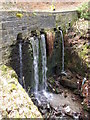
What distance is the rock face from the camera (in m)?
2.92

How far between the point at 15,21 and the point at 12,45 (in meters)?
0.73

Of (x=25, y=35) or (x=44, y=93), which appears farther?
(x=44, y=93)

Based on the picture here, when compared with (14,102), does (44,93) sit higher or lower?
lower

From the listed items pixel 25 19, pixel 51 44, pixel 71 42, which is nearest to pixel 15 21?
pixel 25 19

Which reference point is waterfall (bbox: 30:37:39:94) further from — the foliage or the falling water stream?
the foliage

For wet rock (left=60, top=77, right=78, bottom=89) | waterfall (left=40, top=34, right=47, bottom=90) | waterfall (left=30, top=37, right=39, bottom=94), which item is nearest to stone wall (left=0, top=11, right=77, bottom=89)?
waterfall (left=30, top=37, right=39, bottom=94)

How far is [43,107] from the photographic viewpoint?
19.2 feet

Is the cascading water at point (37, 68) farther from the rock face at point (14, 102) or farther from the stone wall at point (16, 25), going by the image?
the rock face at point (14, 102)

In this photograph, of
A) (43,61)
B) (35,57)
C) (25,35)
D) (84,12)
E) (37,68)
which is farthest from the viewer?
(84,12)

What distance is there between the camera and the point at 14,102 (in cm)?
319

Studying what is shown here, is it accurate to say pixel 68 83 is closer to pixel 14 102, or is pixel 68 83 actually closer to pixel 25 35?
pixel 25 35

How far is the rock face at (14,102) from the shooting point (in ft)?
9.57

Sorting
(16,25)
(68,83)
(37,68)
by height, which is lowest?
(68,83)

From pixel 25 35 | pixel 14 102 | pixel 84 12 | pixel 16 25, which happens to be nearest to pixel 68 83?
pixel 25 35
